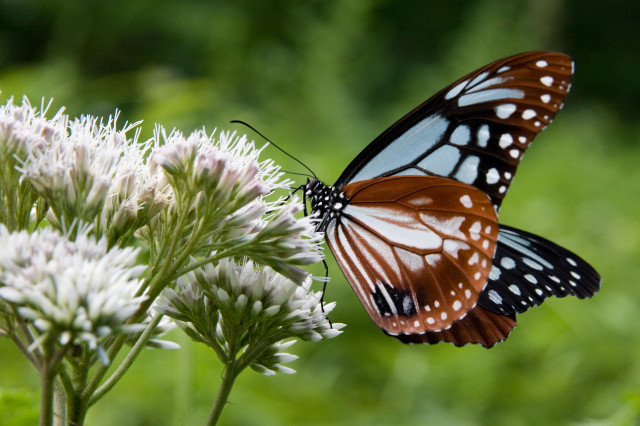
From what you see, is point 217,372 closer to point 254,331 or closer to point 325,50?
point 254,331

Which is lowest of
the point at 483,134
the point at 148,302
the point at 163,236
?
the point at 148,302

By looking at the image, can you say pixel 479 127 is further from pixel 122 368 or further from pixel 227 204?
pixel 122 368

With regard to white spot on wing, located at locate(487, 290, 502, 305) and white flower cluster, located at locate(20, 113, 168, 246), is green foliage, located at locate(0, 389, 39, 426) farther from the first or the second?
white spot on wing, located at locate(487, 290, 502, 305)

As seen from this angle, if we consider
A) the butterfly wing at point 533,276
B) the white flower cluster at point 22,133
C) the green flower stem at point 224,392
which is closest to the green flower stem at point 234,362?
the green flower stem at point 224,392

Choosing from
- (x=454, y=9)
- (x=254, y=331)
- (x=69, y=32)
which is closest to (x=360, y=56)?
(x=69, y=32)

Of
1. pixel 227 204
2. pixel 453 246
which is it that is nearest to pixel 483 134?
pixel 453 246

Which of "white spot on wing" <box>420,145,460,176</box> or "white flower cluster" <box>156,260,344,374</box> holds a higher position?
"white spot on wing" <box>420,145,460,176</box>

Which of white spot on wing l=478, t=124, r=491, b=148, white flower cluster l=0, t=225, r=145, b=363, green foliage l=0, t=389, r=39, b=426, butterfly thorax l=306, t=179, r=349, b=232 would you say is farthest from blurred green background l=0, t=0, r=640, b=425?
white spot on wing l=478, t=124, r=491, b=148
